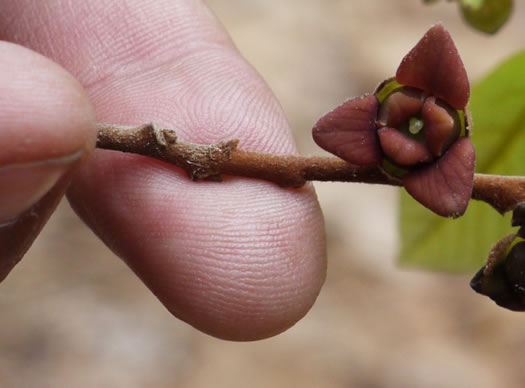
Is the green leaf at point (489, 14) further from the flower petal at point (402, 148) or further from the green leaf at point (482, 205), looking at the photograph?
the flower petal at point (402, 148)

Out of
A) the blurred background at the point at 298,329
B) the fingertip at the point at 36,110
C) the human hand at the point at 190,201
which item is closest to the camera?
the fingertip at the point at 36,110

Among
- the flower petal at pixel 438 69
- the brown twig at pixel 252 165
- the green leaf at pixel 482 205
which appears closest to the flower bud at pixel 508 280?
the brown twig at pixel 252 165

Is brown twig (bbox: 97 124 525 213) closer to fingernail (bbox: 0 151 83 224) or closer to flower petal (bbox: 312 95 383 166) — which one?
flower petal (bbox: 312 95 383 166)

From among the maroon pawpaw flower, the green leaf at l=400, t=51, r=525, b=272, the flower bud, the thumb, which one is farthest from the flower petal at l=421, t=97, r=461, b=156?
the thumb

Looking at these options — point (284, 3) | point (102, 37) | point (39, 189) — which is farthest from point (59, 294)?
point (284, 3)

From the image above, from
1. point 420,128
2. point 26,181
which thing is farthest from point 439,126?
point 26,181

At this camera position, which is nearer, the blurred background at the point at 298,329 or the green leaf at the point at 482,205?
the green leaf at the point at 482,205
